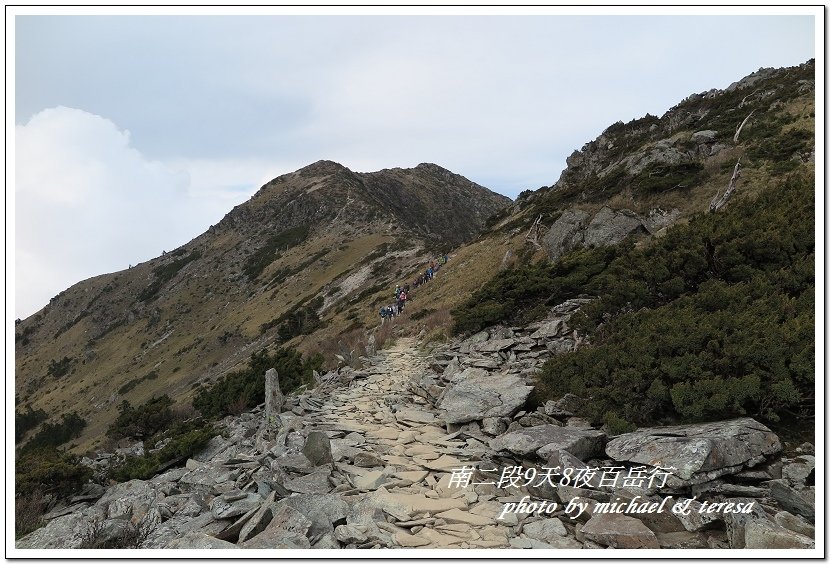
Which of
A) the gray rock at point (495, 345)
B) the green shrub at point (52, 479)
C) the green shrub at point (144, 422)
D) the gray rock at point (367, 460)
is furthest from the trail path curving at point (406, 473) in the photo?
the green shrub at point (144, 422)

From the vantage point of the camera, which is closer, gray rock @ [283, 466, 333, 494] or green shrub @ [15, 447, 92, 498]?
gray rock @ [283, 466, 333, 494]

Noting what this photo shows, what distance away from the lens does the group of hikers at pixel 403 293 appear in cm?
2755

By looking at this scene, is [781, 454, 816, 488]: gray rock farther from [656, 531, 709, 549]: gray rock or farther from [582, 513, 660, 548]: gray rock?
[582, 513, 660, 548]: gray rock

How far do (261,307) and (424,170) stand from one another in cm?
A: 10321

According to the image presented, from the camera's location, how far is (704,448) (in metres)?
4.72

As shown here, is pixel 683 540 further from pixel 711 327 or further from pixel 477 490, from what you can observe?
pixel 711 327

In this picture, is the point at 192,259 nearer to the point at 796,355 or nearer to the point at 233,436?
the point at 233,436

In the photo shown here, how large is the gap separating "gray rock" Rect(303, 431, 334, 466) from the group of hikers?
19585mm

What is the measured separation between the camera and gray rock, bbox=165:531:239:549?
475 cm

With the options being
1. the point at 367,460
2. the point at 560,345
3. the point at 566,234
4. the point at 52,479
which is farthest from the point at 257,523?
the point at 566,234

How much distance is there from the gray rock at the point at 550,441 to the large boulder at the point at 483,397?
112 centimetres

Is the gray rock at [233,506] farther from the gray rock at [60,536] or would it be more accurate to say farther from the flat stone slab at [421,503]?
the gray rock at [60,536]

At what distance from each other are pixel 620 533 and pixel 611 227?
19.2 m

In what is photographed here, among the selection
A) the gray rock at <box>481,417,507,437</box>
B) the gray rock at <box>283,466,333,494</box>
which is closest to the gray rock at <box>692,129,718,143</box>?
the gray rock at <box>481,417,507,437</box>
